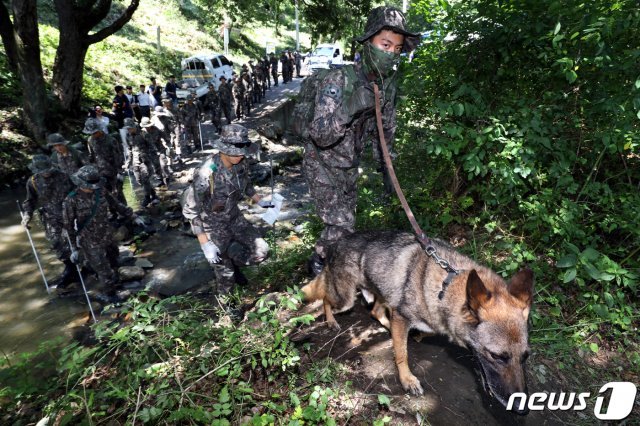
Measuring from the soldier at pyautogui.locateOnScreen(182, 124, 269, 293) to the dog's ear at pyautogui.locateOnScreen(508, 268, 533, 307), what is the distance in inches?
128

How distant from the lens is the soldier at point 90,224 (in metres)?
5.65

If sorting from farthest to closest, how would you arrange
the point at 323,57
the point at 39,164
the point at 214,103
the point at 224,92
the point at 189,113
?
the point at 323,57, the point at 224,92, the point at 214,103, the point at 189,113, the point at 39,164

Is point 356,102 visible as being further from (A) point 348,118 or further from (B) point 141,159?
(B) point 141,159

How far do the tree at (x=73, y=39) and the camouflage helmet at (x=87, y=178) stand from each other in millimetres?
9434

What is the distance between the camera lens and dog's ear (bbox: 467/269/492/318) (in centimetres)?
231

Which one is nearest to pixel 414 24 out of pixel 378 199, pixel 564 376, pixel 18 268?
pixel 378 199

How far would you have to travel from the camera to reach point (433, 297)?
284 centimetres

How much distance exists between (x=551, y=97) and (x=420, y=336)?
9.83 feet

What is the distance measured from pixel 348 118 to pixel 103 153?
6971 millimetres

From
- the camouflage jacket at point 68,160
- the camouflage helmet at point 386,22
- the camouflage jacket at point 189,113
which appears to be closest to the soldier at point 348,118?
the camouflage helmet at point 386,22

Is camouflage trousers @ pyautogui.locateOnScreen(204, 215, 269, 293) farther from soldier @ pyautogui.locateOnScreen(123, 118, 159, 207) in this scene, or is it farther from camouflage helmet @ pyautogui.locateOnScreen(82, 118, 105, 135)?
soldier @ pyautogui.locateOnScreen(123, 118, 159, 207)

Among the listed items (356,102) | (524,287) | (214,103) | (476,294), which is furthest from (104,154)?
Result: (524,287)

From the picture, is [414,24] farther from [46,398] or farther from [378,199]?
[46,398]

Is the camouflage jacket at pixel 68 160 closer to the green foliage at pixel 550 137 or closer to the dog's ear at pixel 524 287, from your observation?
the green foliage at pixel 550 137
